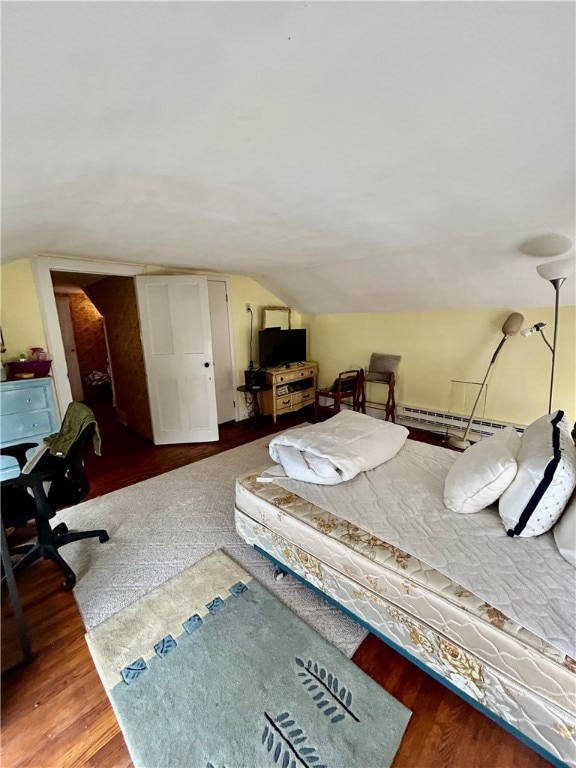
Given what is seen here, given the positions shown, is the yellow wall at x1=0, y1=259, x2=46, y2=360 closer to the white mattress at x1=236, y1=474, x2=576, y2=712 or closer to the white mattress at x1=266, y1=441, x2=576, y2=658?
the white mattress at x1=236, y1=474, x2=576, y2=712

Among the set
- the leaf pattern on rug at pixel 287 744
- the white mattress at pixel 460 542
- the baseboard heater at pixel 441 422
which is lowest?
the leaf pattern on rug at pixel 287 744

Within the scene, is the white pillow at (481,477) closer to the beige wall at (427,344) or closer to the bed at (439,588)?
the bed at (439,588)

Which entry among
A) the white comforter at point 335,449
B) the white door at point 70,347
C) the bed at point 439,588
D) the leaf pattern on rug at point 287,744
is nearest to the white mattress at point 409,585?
the bed at point 439,588

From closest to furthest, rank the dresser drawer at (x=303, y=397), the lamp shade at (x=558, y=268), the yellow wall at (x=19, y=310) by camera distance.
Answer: the lamp shade at (x=558, y=268) → the yellow wall at (x=19, y=310) → the dresser drawer at (x=303, y=397)

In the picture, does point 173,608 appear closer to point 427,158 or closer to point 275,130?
point 275,130

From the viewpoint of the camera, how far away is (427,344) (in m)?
4.05

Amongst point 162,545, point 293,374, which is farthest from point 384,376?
point 162,545

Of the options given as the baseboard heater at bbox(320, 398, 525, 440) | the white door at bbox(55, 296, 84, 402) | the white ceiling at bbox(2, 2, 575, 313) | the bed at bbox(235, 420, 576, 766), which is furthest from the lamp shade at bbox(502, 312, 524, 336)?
the white door at bbox(55, 296, 84, 402)

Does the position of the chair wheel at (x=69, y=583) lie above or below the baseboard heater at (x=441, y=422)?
below

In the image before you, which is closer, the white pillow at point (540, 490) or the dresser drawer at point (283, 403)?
the white pillow at point (540, 490)

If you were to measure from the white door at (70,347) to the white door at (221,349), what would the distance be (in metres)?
3.09

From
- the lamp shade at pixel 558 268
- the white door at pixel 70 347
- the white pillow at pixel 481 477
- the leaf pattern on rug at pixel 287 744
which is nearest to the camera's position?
the leaf pattern on rug at pixel 287 744

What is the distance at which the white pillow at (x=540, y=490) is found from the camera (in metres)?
1.30

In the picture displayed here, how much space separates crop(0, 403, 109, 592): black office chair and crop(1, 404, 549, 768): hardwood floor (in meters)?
0.24
